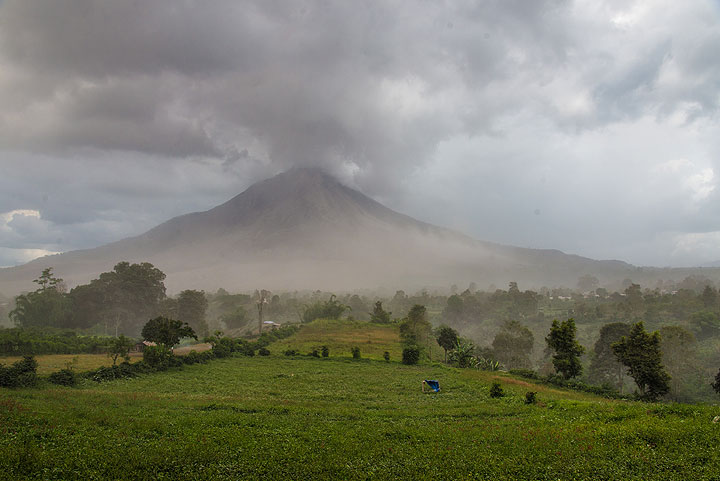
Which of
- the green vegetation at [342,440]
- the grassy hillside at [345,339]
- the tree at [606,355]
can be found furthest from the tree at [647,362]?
the grassy hillside at [345,339]

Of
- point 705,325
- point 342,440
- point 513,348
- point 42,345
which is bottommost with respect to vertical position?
point 513,348

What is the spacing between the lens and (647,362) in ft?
90.1

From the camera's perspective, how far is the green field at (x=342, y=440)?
32.6 ft

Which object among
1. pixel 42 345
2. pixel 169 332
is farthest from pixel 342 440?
pixel 42 345

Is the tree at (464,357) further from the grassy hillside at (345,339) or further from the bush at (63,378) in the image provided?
the bush at (63,378)

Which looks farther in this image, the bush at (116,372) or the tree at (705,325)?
the tree at (705,325)

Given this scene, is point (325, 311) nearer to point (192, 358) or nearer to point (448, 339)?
point (448, 339)

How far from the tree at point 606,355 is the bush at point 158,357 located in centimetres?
5589

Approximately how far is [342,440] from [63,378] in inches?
962

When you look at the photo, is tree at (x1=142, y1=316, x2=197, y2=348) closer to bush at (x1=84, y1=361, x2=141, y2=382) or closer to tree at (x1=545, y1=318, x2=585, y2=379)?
bush at (x1=84, y1=361, x2=141, y2=382)

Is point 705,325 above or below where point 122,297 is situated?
below

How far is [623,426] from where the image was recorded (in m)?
13.4

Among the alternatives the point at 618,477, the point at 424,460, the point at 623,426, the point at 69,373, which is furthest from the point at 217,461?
the point at 69,373

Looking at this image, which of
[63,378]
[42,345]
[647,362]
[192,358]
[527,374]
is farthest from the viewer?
[42,345]
